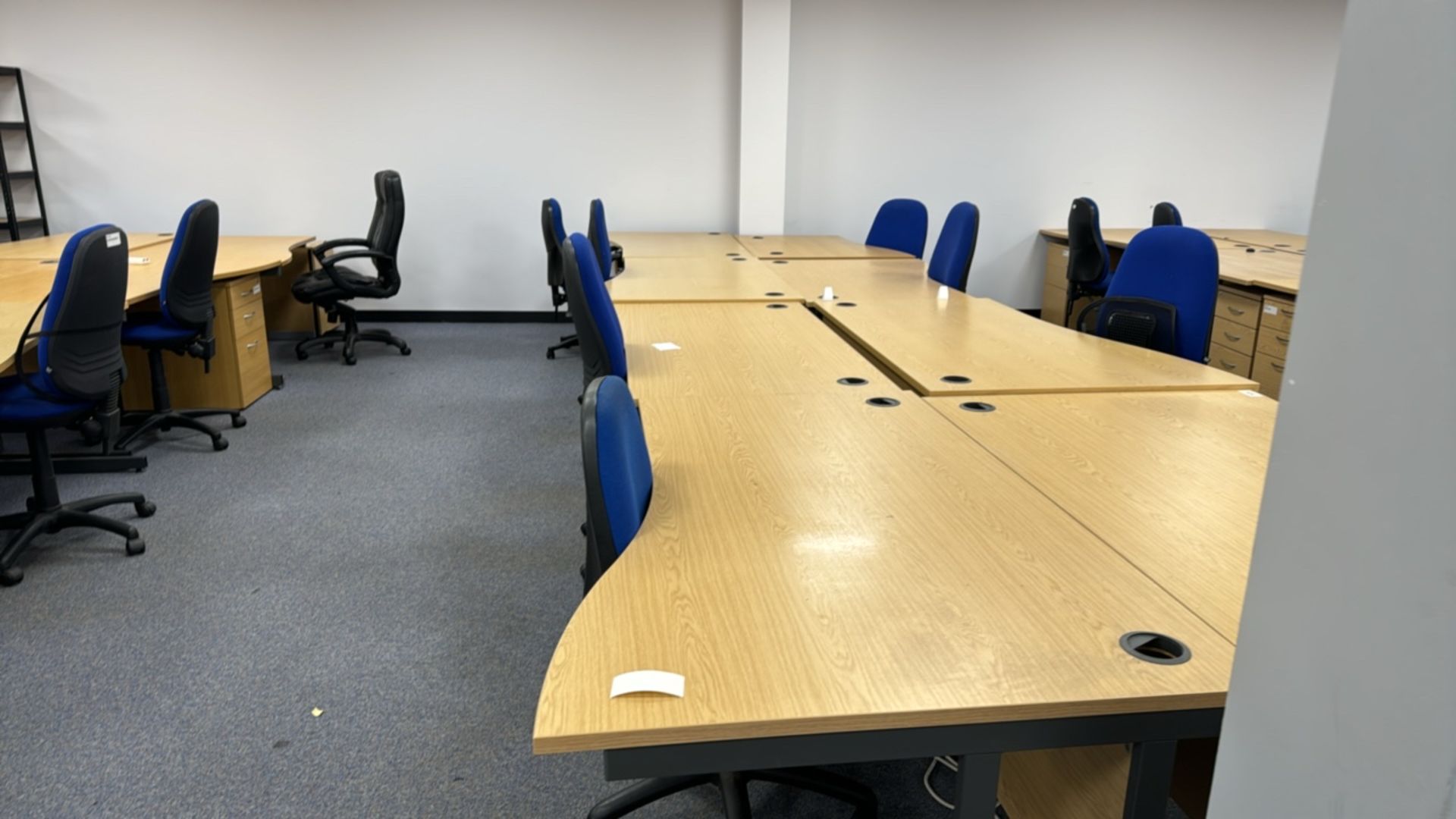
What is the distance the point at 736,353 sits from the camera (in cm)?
299

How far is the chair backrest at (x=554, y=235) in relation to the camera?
5453 mm

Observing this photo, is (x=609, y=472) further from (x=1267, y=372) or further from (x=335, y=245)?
(x=335, y=245)

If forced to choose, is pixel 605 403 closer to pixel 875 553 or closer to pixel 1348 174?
pixel 875 553

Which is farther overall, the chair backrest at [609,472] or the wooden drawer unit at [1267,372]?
the wooden drawer unit at [1267,372]

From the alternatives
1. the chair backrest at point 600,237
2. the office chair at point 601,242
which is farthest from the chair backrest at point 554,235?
the chair backrest at point 600,237

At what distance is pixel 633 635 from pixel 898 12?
251 inches

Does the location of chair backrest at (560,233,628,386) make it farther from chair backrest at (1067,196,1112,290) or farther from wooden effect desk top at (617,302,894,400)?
chair backrest at (1067,196,1112,290)

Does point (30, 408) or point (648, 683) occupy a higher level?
point (648, 683)

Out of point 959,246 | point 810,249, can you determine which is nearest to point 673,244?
point 810,249

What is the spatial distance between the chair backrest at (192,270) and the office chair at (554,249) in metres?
1.68

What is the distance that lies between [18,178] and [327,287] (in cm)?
251

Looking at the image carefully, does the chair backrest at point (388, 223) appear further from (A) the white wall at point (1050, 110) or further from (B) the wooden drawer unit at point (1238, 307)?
(B) the wooden drawer unit at point (1238, 307)

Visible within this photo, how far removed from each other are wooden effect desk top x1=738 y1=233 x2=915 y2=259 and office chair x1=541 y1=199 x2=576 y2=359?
114cm

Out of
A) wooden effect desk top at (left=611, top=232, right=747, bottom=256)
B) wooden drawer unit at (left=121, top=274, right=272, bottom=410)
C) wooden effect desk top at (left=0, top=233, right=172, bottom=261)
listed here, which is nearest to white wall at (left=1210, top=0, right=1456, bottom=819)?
wooden effect desk top at (left=611, top=232, right=747, bottom=256)
